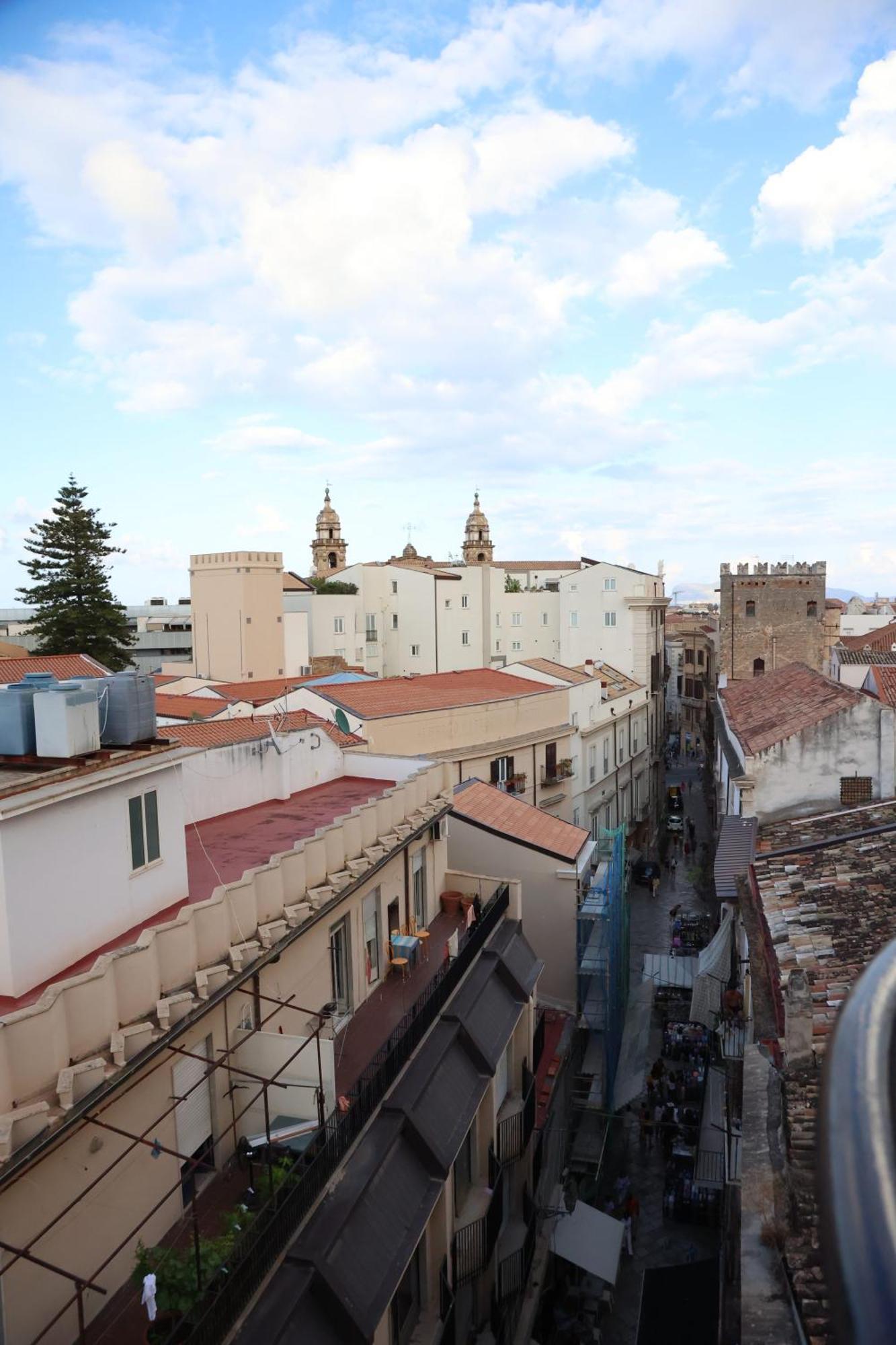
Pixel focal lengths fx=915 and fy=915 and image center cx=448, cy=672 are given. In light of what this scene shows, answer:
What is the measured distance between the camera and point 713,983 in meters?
20.3

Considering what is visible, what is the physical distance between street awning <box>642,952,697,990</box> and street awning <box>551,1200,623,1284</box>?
25.5ft

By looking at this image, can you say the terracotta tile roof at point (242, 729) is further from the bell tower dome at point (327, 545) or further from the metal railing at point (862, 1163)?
the bell tower dome at point (327, 545)

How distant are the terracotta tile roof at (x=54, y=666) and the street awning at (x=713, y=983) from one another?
20.2m

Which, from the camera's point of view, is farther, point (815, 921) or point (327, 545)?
point (327, 545)

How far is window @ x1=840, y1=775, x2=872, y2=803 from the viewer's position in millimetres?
18589

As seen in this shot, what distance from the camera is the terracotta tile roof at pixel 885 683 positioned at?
2222 cm

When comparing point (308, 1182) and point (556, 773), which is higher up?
point (556, 773)

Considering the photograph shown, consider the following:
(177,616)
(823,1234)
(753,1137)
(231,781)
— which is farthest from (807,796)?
(177,616)

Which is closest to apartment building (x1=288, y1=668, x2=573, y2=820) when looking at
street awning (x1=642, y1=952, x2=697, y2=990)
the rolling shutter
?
street awning (x1=642, y1=952, x2=697, y2=990)

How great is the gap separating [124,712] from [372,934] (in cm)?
577

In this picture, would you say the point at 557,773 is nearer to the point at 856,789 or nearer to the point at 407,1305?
the point at 856,789

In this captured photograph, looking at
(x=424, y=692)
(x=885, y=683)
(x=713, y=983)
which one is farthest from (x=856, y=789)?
(x=424, y=692)

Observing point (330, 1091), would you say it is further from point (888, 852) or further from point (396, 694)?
point (396, 694)

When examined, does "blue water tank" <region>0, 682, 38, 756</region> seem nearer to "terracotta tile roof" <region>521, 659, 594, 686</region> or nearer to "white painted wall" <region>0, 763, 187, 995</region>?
"white painted wall" <region>0, 763, 187, 995</region>
